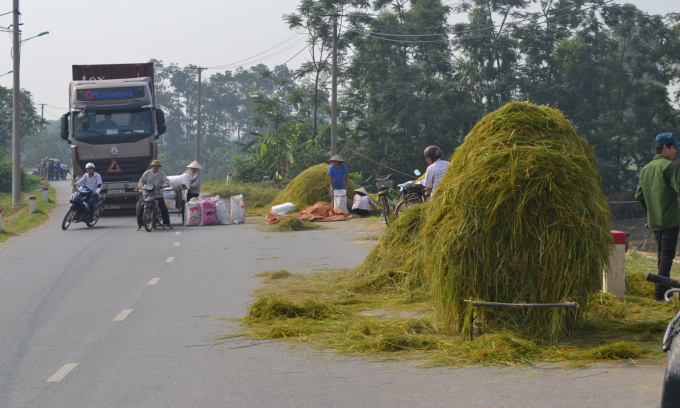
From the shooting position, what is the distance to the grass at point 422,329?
17.7 feet

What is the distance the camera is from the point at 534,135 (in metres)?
6.10

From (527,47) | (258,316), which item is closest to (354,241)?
(258,316)

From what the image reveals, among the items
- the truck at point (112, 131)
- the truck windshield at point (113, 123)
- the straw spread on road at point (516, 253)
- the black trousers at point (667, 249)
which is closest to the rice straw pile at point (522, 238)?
the straw spread on road at point (516, 253)

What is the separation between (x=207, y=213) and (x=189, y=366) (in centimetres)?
1368

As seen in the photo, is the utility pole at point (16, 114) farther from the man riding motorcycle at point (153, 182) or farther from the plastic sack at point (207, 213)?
the plastic sack at point (207, 213)

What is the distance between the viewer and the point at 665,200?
7.79 metres

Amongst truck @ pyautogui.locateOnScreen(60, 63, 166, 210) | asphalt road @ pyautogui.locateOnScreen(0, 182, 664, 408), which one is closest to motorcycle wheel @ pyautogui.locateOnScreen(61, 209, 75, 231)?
truck @ pyautogui.locateOnScreen(60, 63, 166, 210)

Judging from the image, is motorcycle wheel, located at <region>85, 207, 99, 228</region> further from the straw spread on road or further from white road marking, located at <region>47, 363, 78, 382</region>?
the straw spread on road

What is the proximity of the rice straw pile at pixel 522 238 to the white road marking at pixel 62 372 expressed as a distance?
3.19 m

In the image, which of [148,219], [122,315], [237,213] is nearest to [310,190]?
[237,213]

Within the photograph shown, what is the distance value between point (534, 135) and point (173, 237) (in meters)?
11.5

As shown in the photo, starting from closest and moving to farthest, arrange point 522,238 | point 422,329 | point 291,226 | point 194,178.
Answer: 1. point 522,238
2. point 422,329
3. point 291,226
4. point 194,178

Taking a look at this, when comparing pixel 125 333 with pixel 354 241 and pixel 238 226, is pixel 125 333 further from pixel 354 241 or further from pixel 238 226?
pixel 238 226

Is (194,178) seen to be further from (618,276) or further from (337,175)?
(618,276)
